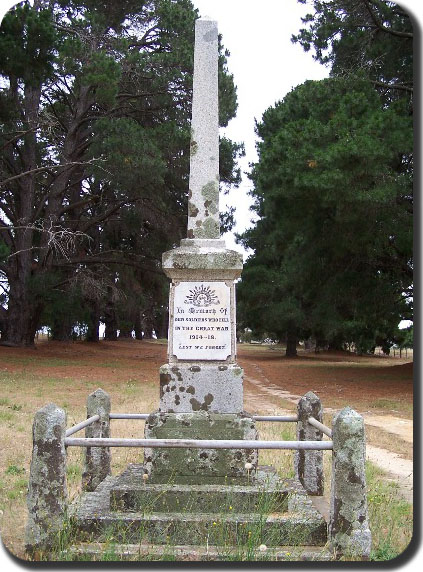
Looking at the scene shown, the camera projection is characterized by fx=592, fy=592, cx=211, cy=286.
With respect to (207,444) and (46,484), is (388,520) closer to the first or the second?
(207,444)

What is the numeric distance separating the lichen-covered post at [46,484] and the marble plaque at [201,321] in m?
1.70

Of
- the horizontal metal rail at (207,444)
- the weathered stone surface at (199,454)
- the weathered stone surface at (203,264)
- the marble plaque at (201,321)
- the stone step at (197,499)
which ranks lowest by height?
the stone step at (197,499)

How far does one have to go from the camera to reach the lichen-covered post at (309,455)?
6523mm

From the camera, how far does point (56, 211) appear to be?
26.6 m

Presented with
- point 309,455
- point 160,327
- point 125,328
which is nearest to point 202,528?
point 309,455

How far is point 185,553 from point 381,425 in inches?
314

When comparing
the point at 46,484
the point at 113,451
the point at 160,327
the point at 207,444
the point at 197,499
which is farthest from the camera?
the point at 160,327

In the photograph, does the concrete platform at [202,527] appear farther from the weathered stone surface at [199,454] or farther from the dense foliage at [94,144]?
the dense foliage at [94,144]

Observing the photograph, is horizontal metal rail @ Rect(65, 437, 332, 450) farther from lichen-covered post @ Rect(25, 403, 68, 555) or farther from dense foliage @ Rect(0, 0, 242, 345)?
dense foliage @ Rect(0, 0, 242, 345)

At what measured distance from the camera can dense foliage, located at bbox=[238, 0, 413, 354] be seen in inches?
604

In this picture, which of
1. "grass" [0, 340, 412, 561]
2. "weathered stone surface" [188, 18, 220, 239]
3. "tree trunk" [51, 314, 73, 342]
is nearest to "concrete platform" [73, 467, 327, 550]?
"grass" [0, 340, 412, 561]

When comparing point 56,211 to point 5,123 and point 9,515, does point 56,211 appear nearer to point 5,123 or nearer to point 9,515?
point 5,123

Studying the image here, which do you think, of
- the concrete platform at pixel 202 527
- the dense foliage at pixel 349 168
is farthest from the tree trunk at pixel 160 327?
the concrete platform at pixel 202 527

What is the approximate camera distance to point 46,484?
4629 millimetres
